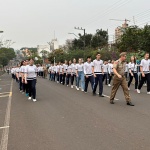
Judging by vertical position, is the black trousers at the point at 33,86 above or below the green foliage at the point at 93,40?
below

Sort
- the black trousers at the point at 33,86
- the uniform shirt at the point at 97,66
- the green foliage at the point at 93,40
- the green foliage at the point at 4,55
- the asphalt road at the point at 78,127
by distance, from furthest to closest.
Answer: the green foliage at the point at 4,55
the green foliage at the point at 93,40
the uniform shirt at the point at 97,66
the black trousers at the point at 33,86
the asphalt road at the point at 78,127

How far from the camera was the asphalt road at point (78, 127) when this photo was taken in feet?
20.3

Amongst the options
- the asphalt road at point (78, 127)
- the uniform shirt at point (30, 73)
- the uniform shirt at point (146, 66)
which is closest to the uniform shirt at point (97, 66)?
the uniform shirt at point (146, 66)

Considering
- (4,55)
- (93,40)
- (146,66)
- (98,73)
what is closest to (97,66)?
(98,73)

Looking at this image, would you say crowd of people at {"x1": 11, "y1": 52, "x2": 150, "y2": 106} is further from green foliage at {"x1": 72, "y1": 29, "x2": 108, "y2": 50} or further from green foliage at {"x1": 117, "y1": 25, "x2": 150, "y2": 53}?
green foliage at {"x1": 72, "y1": 29, "x2": 108, "y2": 50}

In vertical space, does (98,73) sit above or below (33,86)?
above

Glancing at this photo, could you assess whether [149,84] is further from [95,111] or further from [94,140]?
[94,140]

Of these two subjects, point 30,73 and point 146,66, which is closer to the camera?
point 30,73

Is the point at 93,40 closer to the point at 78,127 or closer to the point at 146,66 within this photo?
the point at 146,66

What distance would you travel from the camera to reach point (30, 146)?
6230 millimetres

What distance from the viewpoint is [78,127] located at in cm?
765

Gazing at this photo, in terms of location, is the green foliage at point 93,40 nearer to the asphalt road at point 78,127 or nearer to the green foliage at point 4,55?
the green foliage at point 4,55

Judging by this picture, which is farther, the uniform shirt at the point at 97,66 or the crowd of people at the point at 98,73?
the uniform shirt at the point at 97,66

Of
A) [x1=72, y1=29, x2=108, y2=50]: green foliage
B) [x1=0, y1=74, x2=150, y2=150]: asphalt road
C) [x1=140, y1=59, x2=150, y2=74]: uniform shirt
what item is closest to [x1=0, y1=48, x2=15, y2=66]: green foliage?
[x1=72, y1=29, x2=108, y2=50]: green foliage
